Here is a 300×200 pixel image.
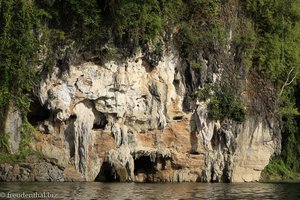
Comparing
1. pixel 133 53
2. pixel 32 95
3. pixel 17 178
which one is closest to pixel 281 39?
pixel 133 53

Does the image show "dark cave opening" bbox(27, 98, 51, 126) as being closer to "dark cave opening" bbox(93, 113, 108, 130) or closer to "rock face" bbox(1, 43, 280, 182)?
"rock face" bbox(1, 43, 280, 182)

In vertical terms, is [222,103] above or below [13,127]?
above

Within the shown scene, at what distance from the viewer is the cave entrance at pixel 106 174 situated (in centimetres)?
2955

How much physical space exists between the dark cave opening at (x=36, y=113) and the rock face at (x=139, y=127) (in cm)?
30

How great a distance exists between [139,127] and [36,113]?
536 centimetres

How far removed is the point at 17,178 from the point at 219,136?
12434 millimetres

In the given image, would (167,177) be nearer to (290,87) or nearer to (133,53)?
(133,53)

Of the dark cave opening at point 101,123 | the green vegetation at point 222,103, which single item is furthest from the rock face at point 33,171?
the green vegetation at point 222,103

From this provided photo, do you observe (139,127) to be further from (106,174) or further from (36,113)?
(36,113)

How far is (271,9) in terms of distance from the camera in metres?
37.0

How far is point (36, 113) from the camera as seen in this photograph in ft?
97.3

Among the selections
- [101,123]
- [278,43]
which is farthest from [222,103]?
[101,123]

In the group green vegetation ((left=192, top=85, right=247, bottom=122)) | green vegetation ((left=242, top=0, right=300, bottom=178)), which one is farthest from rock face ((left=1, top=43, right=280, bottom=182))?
green vegetation ((left=242, top=0, right=300, bottom=178))

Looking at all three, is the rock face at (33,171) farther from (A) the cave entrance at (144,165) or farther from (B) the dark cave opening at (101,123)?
(A) the cave entrance at (144,165)
